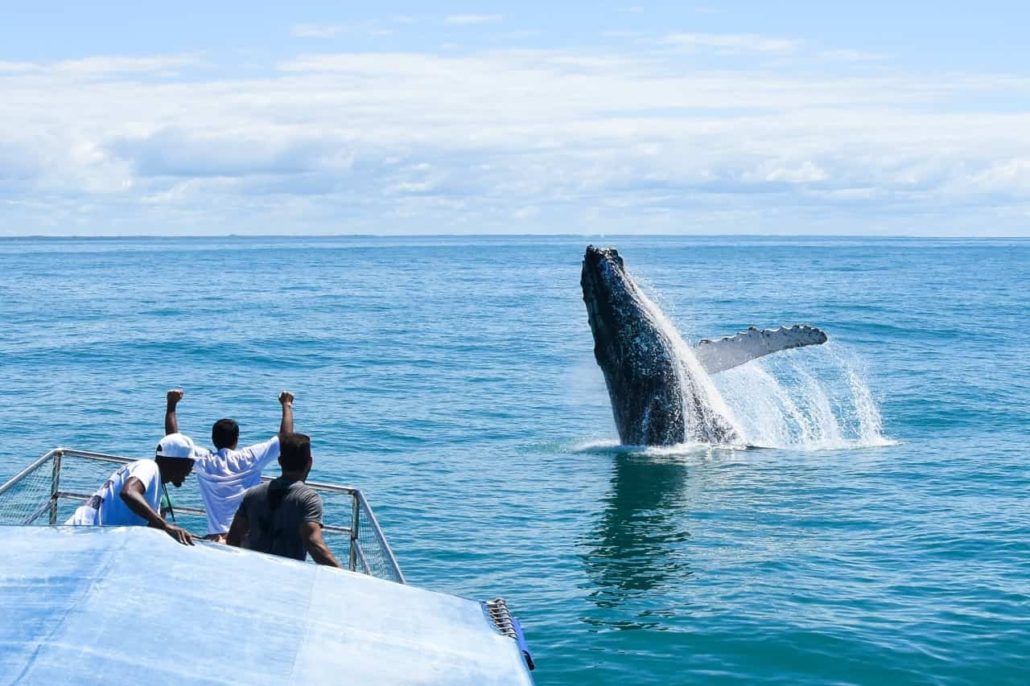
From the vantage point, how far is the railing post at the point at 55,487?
897 cm

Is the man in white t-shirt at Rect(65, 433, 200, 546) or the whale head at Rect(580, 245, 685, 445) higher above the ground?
the whale head at Rect(580, 245, 685, 445)

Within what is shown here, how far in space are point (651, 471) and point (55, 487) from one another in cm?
1097

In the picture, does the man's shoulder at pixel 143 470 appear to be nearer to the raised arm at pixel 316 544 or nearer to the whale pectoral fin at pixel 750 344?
the raised arm at pixel 316 544

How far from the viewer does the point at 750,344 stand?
1850 centimetres

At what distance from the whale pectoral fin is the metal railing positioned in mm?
9629

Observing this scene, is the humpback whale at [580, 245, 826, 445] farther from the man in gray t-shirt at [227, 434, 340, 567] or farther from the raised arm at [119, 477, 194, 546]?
the raised arm at [119, 477, 194, 546]

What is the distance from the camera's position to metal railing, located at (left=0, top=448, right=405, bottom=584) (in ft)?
26.6

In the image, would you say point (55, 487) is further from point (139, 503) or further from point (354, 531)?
point (354, 531)

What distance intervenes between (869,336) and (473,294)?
34.7m

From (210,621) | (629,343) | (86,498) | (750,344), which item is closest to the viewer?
(210,621)

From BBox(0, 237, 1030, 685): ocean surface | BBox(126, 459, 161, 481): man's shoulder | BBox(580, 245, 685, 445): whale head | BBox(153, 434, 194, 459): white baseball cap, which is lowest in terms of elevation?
BBox(0, 237, 1030, 685): ocean surface

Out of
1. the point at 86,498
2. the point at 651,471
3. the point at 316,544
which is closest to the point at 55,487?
the point at 86,498

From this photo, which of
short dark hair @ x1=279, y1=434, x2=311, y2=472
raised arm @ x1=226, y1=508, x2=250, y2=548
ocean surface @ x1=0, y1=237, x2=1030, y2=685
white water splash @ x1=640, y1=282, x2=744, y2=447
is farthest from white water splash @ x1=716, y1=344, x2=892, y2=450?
raised arm @ x1=226, y1=508, x2=250, y2=548

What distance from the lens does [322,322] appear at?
51.8 meters
